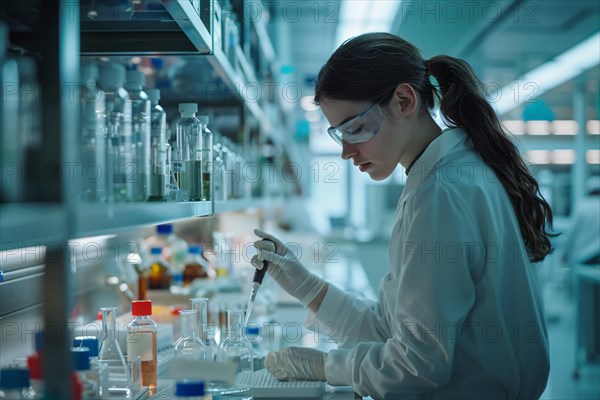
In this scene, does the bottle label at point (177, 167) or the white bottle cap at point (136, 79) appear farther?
the bottle label at point (177, 167)

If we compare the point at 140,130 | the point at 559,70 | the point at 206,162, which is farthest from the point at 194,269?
the point at 559,70

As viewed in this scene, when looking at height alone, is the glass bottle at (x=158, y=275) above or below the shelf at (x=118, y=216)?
below

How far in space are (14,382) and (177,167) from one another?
86 centimetres

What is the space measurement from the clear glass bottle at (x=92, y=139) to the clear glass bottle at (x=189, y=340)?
21.0 inches

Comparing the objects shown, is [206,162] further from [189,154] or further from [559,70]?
[559,70]

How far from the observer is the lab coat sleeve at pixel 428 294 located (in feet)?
4.77

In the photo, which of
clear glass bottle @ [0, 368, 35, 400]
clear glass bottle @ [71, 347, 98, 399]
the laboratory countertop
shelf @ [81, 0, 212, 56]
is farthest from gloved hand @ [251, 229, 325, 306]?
clear glass bottle @ [0, 368, 35, 400]

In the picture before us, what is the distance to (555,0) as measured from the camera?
5379mm

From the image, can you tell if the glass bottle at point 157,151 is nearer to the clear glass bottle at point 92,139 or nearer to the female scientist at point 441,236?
the clear glass bottle at point 92,139

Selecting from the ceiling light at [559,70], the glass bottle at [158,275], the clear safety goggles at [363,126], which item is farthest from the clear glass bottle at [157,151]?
the ceiling light at [559,70]

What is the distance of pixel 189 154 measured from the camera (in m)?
2.03

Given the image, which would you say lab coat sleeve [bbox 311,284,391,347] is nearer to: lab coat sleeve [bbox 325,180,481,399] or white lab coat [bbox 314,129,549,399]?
white lab coat [bbox 314,129,549,399]

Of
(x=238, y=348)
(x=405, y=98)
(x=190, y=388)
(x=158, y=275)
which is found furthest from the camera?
(x=158, y=275)

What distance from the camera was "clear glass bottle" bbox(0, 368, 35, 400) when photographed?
103 centimetres
